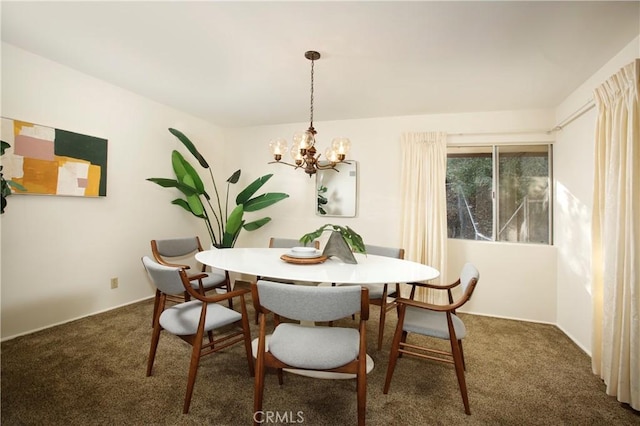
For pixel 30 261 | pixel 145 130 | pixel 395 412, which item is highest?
pixel 145 130

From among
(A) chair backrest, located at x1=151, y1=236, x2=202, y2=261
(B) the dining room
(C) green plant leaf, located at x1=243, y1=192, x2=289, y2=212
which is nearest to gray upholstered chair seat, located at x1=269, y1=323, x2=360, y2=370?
(B) the dining room

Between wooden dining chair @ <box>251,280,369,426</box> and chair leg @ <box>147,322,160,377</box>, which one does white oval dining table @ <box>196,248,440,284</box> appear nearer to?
wooden dining chair @ <box>251,280,369,426</box>

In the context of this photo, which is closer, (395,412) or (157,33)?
(395,412)

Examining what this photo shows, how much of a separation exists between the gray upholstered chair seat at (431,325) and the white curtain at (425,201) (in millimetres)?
1537

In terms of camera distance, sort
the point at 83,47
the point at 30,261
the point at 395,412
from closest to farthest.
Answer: the point at 395,412, the point at 83,47, the point at 30,261

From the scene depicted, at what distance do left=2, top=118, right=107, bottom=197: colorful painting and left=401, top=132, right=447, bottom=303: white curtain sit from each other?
3.39 metres

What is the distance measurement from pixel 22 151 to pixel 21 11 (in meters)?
1.10

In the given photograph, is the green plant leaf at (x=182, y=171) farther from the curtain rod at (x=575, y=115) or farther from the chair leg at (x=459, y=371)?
the curtain rod at (x=575, y=115)

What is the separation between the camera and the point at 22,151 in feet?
7.98

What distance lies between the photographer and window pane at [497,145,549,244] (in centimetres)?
337

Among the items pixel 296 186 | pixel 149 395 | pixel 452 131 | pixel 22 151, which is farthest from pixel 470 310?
pixel 22 151

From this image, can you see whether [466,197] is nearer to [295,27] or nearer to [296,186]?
[296,186]

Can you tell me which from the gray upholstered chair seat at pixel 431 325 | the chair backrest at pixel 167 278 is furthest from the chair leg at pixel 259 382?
the gray upholstered chair seat at pixel 431 325

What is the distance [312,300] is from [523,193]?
10.8 feet
